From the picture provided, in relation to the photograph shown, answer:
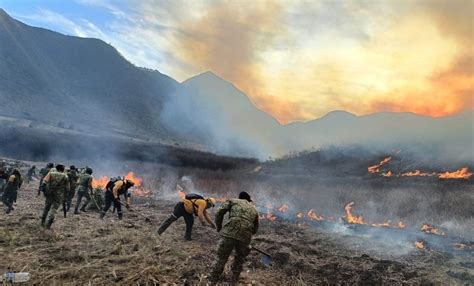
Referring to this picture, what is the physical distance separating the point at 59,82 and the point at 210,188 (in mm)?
90896

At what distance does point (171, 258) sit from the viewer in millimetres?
10414

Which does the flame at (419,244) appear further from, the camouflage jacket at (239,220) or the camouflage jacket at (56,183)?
the camouflage jacket at (56,183)

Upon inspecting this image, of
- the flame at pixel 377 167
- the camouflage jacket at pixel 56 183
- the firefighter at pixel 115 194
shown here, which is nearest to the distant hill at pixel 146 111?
the flame at pixel 377 167

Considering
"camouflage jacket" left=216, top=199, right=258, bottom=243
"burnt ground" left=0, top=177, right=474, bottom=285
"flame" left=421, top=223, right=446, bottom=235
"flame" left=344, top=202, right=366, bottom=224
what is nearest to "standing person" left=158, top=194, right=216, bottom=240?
"burnt ground" left=0, top=177, right=474, bottom=285

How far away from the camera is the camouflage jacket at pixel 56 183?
523 inches

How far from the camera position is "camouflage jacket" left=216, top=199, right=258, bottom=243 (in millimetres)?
8869

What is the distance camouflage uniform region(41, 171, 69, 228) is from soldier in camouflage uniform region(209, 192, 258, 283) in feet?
21.5

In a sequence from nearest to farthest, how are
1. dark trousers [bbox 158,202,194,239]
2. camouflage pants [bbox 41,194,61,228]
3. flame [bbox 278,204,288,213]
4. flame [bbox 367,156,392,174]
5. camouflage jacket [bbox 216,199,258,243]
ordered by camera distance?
camouflage jacket [bbox 216,199,258,243] → camouflage pants [bbox 41,194,61,228] → dark trousers [bbox 158,202,194,239] → flame [bbox 278,204,288,213] → flame [bbox 367,156,392,174]

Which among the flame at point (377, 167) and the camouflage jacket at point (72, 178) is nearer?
the camouflage jacket at point (72, 178)

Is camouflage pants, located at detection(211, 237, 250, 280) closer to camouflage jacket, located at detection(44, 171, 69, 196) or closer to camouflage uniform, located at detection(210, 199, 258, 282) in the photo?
camouflage uniform, located at detection(210, 199, 258, 282)

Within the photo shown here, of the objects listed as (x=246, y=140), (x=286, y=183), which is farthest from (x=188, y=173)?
(x=246, y=140)

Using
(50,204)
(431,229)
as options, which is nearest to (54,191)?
(50,204)

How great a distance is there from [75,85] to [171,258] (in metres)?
117

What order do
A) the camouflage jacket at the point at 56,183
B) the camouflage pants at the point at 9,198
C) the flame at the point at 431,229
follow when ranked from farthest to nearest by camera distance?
1. the flame at the point at 431,229
2. the camouflage pants at the point at 9,198
3. the camouflage jacket at the point at 56,183
